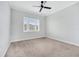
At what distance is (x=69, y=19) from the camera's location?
14.4ft

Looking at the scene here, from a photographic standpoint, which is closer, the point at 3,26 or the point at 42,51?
the point at 3,26

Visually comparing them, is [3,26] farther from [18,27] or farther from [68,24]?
[68,24]

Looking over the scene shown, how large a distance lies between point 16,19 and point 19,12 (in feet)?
2.23

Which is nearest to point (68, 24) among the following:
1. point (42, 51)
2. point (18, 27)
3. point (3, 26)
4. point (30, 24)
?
point (42, 51)

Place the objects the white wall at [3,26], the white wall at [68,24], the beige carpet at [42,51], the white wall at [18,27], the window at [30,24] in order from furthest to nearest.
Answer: the window at [30,24], the white wall at [18,27], the white wall at [68,24], the beige carpet at [42,51], the white wall at [3,26]

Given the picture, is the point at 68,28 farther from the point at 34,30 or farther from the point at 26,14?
the point at 26,14

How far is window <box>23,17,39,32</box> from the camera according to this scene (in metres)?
5.73

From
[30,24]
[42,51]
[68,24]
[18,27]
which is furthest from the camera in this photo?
[30,24]

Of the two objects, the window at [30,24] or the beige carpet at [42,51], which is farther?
the window at [30,24]

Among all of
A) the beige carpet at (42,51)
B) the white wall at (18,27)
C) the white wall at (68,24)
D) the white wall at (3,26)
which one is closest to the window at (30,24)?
the white wall at (18,27)

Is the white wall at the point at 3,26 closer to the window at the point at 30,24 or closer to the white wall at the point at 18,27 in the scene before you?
the white wall at the point at 18,27

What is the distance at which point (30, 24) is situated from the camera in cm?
609

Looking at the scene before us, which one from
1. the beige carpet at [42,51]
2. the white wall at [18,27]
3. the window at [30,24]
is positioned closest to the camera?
the beige carpet at [42,51]

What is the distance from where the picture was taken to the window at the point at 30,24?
18.8 ft
